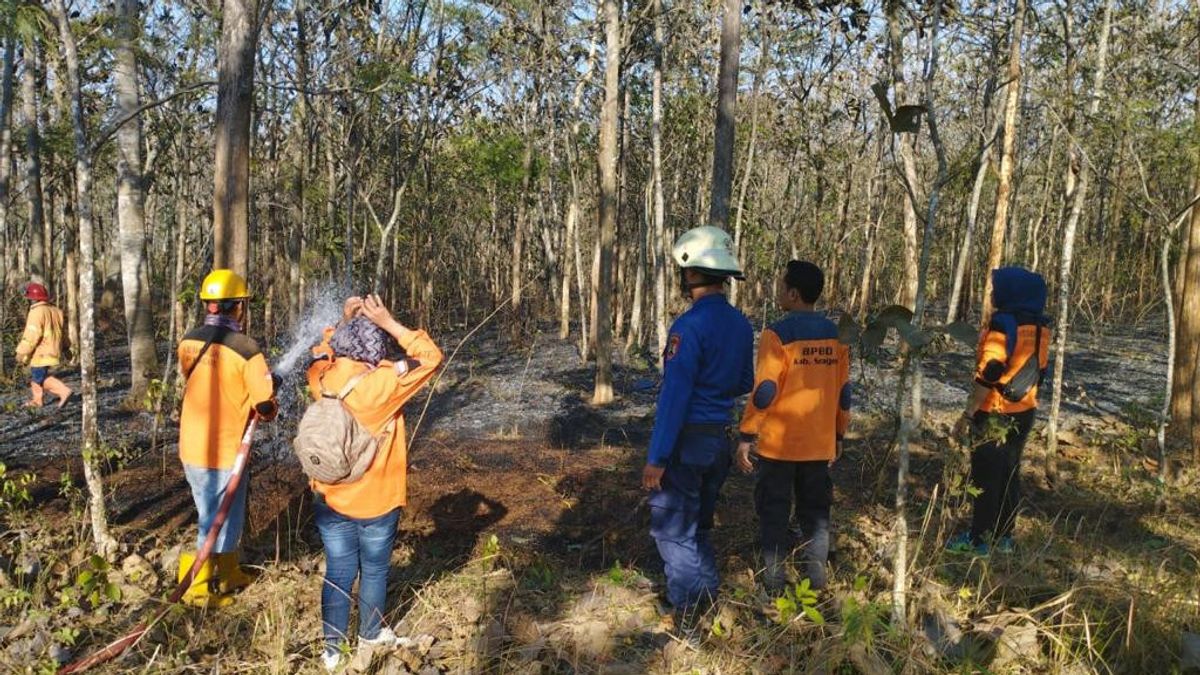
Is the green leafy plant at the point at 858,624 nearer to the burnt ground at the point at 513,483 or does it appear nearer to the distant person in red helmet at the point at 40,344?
the burnt ground at the point at 513,483

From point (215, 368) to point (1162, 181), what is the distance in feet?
82.3

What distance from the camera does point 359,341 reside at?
303cm

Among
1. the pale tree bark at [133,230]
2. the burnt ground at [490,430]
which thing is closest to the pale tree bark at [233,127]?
the burnt ground at [490,430]

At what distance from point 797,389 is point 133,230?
9281 millimetres

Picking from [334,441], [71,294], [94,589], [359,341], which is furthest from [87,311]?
[71,294]

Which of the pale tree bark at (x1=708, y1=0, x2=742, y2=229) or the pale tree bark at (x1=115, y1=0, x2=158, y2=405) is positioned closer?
the pale tree bark at (x1=708, y1=0, x2=742, y2=229)

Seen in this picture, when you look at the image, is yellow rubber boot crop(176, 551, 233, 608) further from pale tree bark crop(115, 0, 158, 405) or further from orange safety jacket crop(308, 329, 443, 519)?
pale tree bark crop(115, 0, 158, 405)

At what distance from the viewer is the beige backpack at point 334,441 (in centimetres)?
287

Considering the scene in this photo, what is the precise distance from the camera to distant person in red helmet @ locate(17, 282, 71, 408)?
841 centimetres

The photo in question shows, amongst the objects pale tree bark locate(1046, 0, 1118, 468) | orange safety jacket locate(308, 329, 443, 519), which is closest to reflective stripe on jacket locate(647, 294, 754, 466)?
orange safety jacket locate(308, 329, 443, 519)

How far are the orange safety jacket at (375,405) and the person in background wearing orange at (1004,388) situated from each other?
126 inches

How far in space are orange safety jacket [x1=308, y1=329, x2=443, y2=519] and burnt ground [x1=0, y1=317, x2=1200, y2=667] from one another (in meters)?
0.88

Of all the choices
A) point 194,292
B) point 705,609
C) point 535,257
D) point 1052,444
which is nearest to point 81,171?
point 194,292

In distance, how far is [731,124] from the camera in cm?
715
